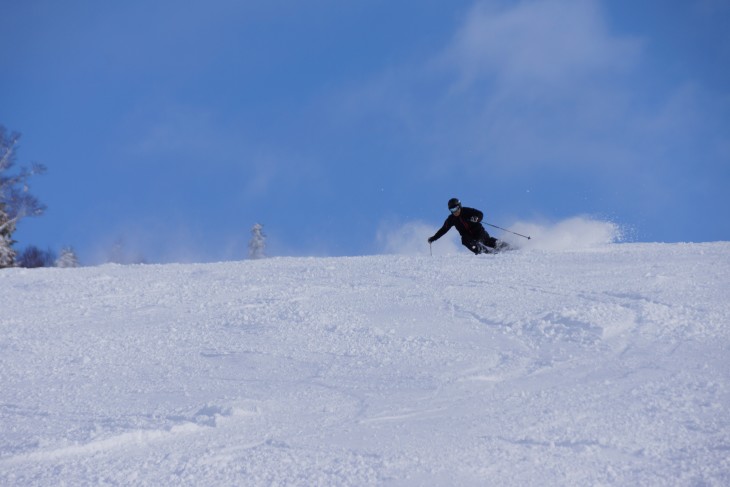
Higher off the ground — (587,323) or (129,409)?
(587,323)

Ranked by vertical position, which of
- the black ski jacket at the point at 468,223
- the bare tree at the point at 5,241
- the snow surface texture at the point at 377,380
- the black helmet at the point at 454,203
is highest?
the bare tree at the point at 5,241

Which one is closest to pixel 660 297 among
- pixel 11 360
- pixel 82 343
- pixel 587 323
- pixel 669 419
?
pixel 587 323

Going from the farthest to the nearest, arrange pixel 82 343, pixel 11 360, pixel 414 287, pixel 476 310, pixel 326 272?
pixel 326 272 < pixel 414 287 < pixel 476 310 < pixel 82 343 < pixel 11 360

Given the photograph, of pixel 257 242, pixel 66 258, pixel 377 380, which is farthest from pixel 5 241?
pixel 377 380

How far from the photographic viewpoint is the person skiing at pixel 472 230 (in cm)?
1314

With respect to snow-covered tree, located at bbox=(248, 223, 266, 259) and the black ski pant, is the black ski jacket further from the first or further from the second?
snow-covered tree, located at bbox=(248, 223, 266, 259)

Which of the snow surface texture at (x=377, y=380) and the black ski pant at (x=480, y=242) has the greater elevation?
the black ski pant at (x=480, y=242)

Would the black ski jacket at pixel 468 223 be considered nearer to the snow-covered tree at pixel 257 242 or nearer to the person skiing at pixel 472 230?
the person skiing at pixel 472 230

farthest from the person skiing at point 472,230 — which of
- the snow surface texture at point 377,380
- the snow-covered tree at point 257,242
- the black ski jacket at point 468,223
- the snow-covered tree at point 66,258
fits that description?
the snow-covered tree at point 66,258

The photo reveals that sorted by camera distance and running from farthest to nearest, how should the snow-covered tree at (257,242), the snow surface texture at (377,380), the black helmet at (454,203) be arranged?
the snow-covered tree at (257,242), the black helmet at (454,203), the snow surface texture at (377,380)

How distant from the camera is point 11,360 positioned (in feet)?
20.8

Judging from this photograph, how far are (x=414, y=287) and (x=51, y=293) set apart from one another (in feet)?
18.6

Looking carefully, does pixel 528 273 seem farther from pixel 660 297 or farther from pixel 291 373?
pixel 291 373

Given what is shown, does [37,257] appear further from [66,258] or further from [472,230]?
[472,230]
